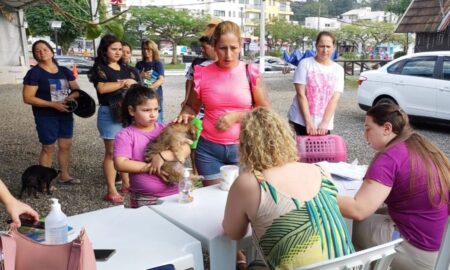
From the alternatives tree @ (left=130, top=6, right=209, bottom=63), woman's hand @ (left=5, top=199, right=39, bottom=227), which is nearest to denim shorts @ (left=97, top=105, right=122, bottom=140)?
woman's hand @ (left=5, top=199, right=39, bottom=227)

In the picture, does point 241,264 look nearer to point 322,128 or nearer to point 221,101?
point 221,101

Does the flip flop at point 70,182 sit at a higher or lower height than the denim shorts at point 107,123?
lower

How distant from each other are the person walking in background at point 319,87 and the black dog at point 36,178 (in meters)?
2.51

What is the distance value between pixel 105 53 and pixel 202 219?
91.2 inches

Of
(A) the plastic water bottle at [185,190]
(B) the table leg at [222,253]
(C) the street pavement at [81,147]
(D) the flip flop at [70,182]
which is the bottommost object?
(C) the street pavement at [81,147]

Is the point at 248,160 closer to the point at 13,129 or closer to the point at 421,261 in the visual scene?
the point at 421,261

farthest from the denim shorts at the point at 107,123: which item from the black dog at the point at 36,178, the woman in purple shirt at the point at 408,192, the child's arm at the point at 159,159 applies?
the woman in purple shirt at the point at 408,192

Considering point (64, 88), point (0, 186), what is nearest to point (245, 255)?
point (0, 186)

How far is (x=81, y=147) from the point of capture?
20.0ft

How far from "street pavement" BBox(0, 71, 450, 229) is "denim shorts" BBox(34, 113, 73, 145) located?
0.59 m

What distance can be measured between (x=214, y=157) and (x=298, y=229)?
1170 mm

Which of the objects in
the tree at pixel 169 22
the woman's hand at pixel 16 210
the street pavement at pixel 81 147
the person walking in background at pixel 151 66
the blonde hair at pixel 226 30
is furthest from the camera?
the tree at pixel 169 22

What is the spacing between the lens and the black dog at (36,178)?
3.89 meters

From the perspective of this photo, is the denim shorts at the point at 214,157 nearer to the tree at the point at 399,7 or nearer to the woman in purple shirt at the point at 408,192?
the woman in purple shirt at the point at 408,192
